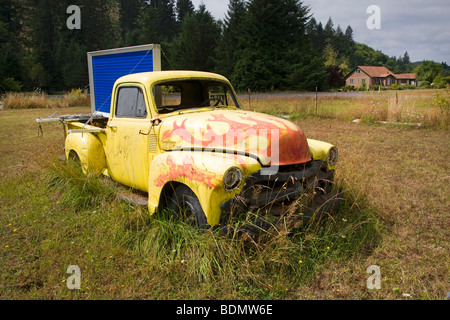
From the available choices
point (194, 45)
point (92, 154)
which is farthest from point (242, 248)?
point (194, 45)

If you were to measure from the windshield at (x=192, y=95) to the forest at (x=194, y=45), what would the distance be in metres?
27.2

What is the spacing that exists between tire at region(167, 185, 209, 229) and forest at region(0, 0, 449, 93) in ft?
94.6

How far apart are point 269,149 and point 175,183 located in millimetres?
1038

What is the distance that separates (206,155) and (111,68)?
6.97m

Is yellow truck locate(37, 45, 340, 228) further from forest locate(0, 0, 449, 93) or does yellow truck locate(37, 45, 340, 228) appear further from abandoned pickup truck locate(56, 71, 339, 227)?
forest locate(0, 0, 449, 93)

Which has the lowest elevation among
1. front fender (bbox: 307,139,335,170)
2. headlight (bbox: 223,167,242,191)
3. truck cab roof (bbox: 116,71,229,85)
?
headlight (bbox: 223,167,242,191)

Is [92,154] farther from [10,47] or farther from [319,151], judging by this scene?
[10,47]

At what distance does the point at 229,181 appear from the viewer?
9.62 feet

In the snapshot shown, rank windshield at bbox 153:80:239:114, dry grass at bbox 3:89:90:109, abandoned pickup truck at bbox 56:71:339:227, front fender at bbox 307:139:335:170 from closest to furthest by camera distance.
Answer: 1. abandoned pickup truck at bbox 56:71:339:227
2. front fender at bbox 307:139:335:170
3. windshield at bbox 153:80:239:114
4. dry grass at bbox 3:89:90:109

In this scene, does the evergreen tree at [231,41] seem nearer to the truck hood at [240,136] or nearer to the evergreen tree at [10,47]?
the evergreen tree at [10,47]

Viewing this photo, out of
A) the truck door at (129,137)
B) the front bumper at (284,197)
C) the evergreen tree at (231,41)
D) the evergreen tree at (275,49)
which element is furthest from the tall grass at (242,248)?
the evergreen tree at (231,41)

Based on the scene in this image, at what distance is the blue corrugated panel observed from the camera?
748 centimetres

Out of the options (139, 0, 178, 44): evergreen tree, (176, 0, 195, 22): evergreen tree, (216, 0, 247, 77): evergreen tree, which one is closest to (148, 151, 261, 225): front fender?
(216, 0, 247, 77): evergreen tree

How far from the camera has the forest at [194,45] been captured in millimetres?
35406
